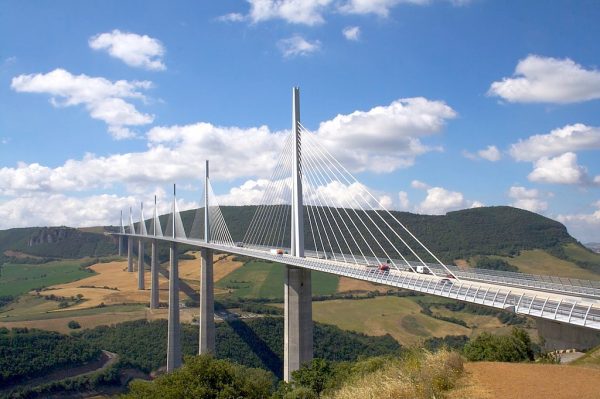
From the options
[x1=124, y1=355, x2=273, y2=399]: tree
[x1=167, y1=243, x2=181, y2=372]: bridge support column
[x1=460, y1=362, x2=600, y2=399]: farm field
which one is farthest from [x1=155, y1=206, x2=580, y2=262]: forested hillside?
[x1=460, y1=362, x2=600, y2=399]: farm field

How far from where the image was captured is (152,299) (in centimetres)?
7219

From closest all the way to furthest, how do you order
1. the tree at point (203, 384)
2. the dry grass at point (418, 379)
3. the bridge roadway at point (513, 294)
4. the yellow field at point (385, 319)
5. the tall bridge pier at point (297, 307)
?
the dry grass at point (418, 379) → the bridge roadway at point (513, 294) → the tree at point (203, 384) → the tall bridge pier at point (297, 307) → the yellow field at point (385, 319)

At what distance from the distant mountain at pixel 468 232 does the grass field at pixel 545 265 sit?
3.08 m

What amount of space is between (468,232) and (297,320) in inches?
3551

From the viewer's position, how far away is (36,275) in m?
114

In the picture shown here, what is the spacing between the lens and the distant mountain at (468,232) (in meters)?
102

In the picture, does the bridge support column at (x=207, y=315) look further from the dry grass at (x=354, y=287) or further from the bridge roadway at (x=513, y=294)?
the dry grass at (x=354, y=287)

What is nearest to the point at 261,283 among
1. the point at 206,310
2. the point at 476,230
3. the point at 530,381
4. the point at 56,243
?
the point at 206,310

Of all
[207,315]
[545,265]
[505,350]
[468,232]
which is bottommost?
[207,315]

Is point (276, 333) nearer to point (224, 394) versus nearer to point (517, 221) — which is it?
point (224, 394)

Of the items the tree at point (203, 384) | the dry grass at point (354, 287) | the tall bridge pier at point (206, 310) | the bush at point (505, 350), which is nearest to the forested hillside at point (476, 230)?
the dry grass at point (354, 287)

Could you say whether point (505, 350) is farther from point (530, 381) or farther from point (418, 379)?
point (418, 379)

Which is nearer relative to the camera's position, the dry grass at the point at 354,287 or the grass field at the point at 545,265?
the grass field at the point at 545,265

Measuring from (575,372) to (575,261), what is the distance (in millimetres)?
94343
